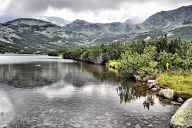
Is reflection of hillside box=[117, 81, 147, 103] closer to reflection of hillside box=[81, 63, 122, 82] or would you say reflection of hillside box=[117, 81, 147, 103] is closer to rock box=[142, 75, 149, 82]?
rock box=[142, 75, 149, 82]

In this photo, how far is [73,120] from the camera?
56938 millimetres

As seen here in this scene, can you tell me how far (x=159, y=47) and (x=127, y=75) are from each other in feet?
144

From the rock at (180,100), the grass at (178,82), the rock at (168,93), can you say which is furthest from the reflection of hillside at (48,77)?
the rock at (180,100)

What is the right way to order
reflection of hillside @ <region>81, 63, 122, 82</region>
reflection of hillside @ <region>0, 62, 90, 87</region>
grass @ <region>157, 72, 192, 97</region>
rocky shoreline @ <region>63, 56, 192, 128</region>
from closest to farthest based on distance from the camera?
rocky shoreline @ <region>63, 56, 192, 128</region>
grass @ <region>157, 72, 192, 97</region>
reflection of hillside @ <region>0, 62, 90, 87</region>
reflection of hillside @ <region>81, 63, 122, 82</region>

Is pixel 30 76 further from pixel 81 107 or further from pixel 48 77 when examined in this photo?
pixel 81 107

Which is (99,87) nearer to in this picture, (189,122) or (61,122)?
(61,122)

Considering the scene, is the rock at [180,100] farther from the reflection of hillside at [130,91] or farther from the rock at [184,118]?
the rock at [184,118]

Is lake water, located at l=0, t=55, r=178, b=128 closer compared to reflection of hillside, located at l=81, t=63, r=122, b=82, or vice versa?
lake water, located at l=0, t=55, r=178, b=128

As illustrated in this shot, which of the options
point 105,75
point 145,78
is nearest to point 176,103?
point 145,78

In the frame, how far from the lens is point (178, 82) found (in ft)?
306

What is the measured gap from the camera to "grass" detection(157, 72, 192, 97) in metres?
82.8

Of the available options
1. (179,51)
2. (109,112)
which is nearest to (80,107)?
(109,112)

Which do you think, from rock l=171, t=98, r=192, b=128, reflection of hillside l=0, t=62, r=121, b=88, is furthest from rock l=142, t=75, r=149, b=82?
rock l=171, t=98, r=192, b=128

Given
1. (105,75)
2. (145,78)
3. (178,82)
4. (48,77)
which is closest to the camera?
(178,82)
